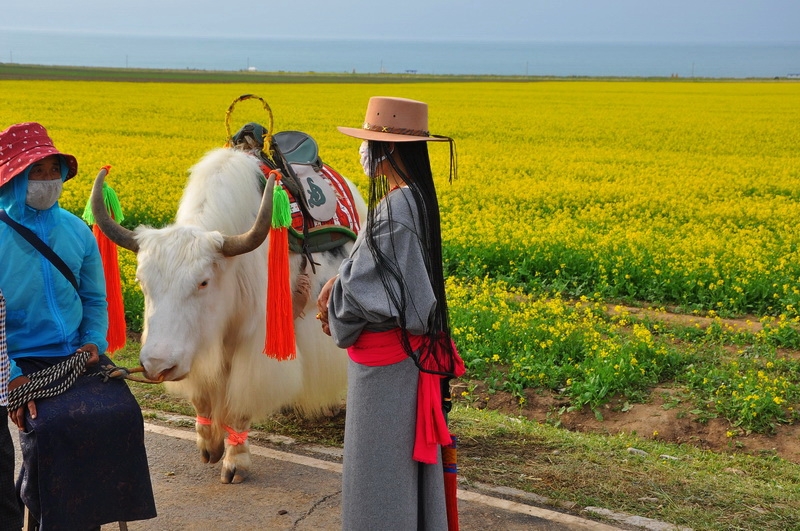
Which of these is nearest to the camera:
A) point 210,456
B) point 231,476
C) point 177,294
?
point 177,294

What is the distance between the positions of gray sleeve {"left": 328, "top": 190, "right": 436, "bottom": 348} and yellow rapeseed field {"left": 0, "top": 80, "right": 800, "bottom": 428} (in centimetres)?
317

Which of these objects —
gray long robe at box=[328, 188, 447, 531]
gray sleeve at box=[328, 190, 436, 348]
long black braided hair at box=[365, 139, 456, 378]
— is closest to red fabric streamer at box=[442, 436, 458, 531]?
gray long robe at box=[328, 188, 447, 531]

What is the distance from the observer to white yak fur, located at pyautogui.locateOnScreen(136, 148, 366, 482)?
3873 mm

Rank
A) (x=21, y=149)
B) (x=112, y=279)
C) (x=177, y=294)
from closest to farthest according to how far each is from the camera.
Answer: (x=21, y=149) < (x=177, y=294) < (x=112, y=279)

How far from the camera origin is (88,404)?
3.05 metres

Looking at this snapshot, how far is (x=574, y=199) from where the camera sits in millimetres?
12562

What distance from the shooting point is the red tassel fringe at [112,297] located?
4.05 meters

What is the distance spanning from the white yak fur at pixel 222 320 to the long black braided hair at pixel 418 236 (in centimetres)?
120

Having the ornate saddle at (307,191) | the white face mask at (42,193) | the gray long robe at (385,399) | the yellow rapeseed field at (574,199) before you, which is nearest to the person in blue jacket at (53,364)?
the white face mask at (42,193)

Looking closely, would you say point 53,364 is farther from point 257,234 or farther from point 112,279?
point 257,234

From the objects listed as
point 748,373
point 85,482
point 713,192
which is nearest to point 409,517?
point 85,482

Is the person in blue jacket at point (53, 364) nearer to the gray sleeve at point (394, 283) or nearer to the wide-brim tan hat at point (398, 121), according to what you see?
the gray sleeve at point (394, 283)

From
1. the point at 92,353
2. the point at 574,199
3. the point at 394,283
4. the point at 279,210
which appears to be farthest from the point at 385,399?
the point at 574,199

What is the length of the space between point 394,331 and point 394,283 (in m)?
0.19
